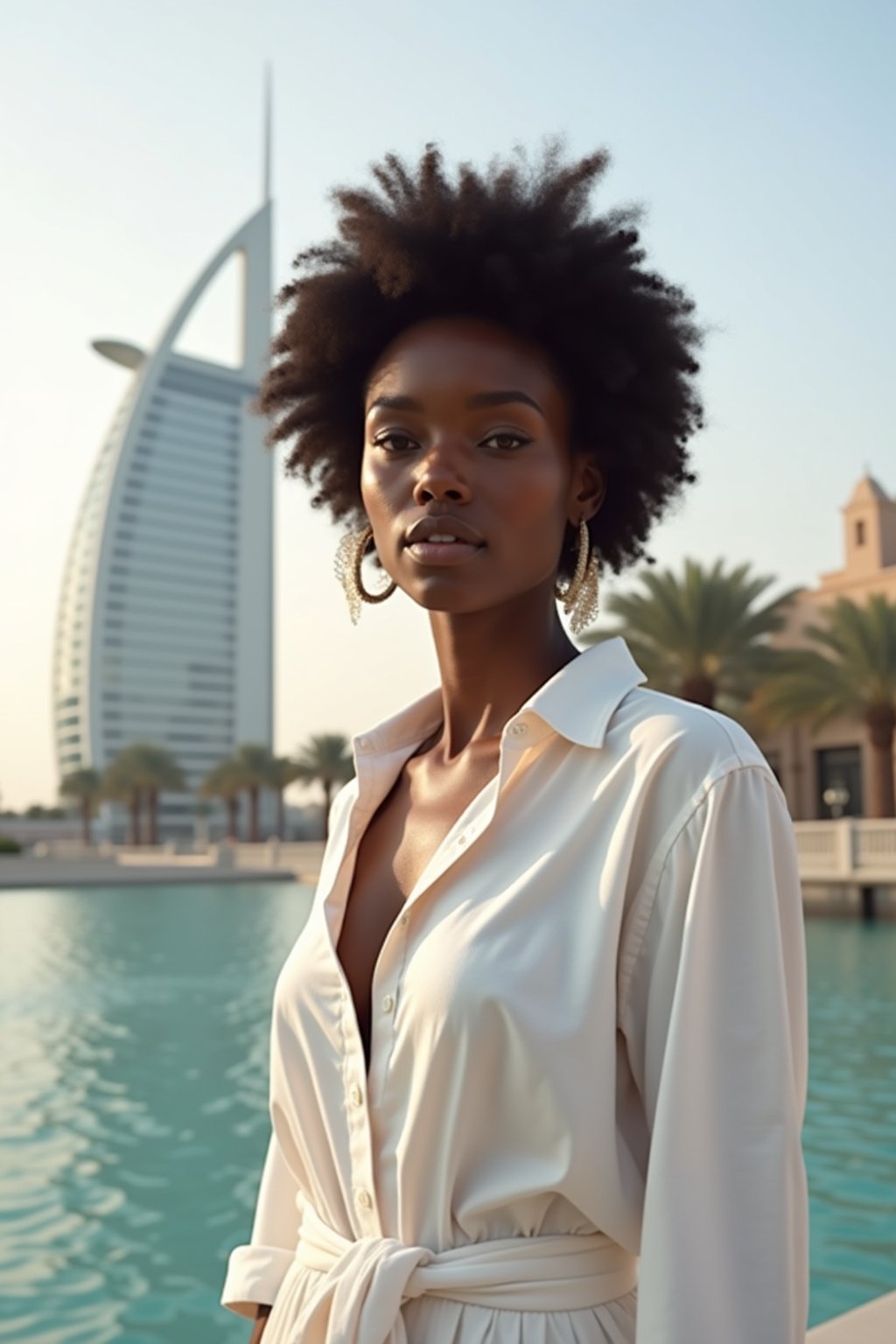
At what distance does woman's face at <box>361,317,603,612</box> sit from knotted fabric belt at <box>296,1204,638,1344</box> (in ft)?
2.34

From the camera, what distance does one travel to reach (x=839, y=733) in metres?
31.0

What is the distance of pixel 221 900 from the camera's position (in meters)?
29.5

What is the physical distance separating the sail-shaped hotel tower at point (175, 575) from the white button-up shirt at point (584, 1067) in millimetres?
106208

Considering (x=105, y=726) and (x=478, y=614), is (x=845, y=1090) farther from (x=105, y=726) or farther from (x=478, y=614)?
(x=105, y=726)

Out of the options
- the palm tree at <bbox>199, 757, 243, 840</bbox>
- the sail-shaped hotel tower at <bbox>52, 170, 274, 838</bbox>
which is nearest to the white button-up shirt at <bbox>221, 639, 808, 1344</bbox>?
the palm tree at <bbox>199, 757, 243, 840</bbox>

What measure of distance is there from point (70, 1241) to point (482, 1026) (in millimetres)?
5045

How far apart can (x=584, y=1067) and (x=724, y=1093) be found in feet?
0.46

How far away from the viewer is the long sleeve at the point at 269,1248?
63.1 inches

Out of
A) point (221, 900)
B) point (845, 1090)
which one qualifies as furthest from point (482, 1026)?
point (221, 900)

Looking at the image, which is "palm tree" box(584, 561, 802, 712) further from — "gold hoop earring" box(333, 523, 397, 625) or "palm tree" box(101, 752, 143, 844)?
"palm tree" box(101, 752, 143, 844)

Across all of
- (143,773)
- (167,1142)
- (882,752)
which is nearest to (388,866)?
(167,1142)

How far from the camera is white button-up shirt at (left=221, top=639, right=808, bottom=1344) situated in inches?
45.2

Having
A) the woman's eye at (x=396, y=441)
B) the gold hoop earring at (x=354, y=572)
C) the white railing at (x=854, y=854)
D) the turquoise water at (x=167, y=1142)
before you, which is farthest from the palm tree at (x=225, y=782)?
the woman's eye at (x=396, y=441)

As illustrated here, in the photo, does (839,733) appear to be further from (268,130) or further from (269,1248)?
(268,130)
